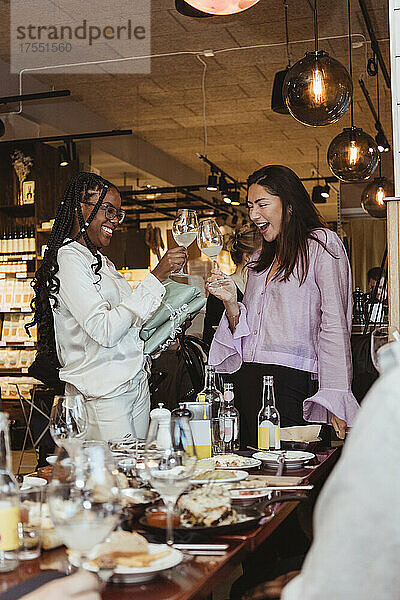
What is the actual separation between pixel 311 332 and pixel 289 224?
47cm

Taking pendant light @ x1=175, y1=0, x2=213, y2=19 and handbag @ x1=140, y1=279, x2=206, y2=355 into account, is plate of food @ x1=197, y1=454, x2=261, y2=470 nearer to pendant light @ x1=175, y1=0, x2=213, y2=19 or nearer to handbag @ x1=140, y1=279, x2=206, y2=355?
handbag @ x1=140, y1=279, x2=206, y2=355

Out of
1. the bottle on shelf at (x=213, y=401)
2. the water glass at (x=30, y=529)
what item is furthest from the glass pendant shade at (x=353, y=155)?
the water glass at (x=30, y=529)

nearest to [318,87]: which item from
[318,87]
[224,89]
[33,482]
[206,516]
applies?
[318,87]

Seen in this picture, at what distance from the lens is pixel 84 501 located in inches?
51.1

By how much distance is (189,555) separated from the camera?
1488mm

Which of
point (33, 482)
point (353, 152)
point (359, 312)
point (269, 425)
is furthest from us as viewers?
point (359, 312)

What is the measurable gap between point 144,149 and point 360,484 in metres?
Result: 11.2

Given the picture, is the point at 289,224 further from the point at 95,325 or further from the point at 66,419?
the point at 66,419

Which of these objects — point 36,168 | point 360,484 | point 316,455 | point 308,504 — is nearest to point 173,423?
point 360,484

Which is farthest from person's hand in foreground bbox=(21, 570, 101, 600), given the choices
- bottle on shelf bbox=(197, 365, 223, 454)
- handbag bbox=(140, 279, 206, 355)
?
handbag bbox=(140, 279, 206, 355)

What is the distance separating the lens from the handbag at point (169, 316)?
136 inches

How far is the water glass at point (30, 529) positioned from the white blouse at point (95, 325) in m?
1.56

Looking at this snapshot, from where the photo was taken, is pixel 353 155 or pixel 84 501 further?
pixel 353 155

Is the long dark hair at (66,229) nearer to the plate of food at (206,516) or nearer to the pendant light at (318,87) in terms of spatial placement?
the pendant light at (318,87)
